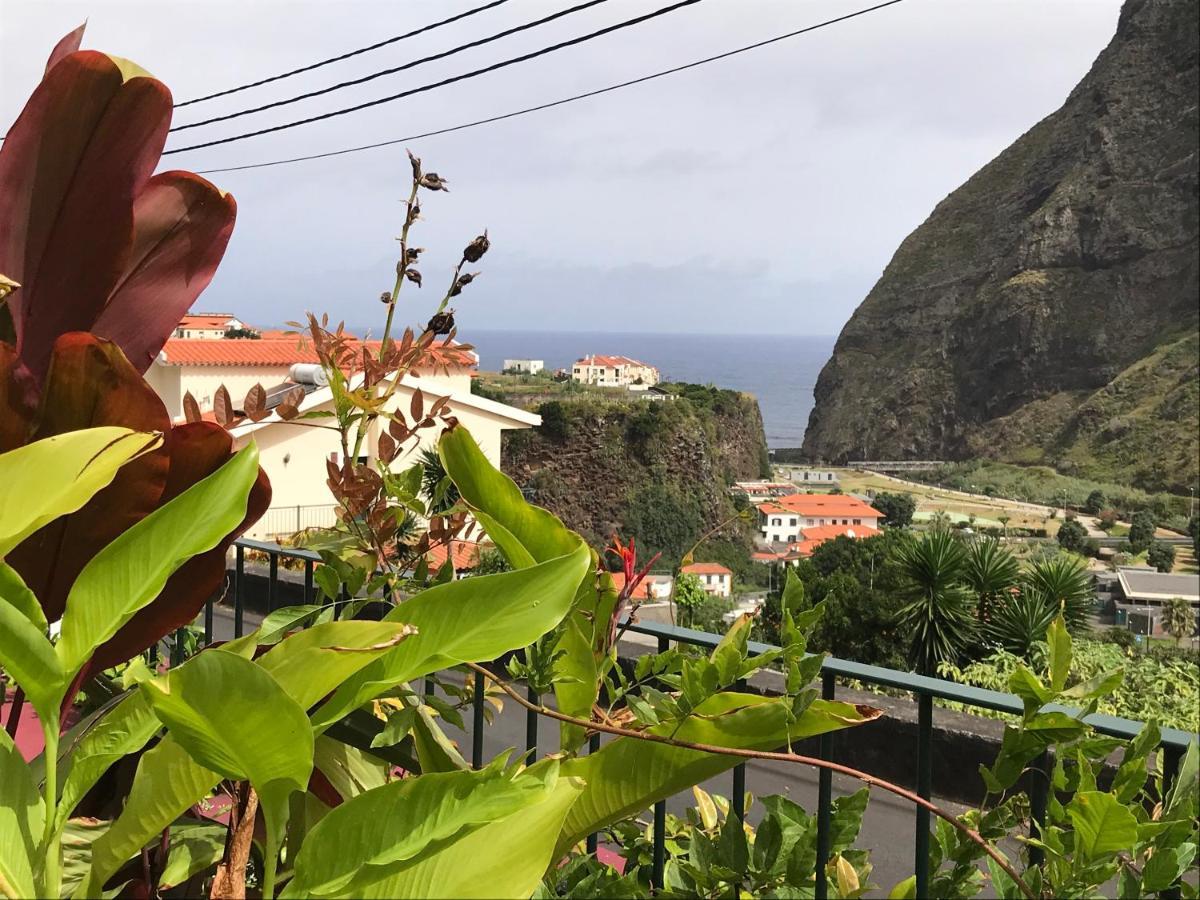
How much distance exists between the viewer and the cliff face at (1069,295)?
54.8 m

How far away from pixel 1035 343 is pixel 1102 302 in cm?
445

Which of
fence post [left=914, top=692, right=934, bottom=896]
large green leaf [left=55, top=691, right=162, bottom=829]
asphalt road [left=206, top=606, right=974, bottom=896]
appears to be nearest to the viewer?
large green leaf [left=55, top=691, right=162, bottom=829]

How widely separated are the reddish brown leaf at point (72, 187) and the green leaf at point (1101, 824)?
2.61ft

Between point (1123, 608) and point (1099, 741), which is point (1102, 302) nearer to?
point (1123, 608)

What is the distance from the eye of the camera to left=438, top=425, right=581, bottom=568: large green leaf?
75cm

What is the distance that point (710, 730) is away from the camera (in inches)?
26.9

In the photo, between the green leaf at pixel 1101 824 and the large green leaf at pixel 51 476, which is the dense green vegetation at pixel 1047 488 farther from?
the large green leaf at pixel 51 476

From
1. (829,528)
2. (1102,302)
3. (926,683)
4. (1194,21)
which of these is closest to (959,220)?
(1102,302)

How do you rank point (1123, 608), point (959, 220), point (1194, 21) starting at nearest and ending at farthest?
point (1123, 608), point (1194, 21), point (959, 220)

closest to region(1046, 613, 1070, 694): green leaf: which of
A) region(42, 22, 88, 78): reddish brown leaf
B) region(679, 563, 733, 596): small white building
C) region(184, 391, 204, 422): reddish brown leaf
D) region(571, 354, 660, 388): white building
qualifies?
region(184, 391, 204, 422): reddish brown leaf

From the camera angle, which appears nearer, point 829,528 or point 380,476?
point 380,476

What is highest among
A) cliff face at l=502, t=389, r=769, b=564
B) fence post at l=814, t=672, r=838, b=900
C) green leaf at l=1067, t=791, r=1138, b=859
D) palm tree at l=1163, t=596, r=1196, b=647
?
green leaf at l=1067, t=791, r=1138, b=859

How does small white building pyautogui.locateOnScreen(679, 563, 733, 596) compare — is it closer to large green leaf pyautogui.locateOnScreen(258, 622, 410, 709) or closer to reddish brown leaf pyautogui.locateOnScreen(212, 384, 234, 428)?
reddish brown leaf pyautogui.locateOnScreen(212, 384, 234, 428)

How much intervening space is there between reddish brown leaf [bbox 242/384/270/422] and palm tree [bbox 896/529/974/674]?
9.59 m
